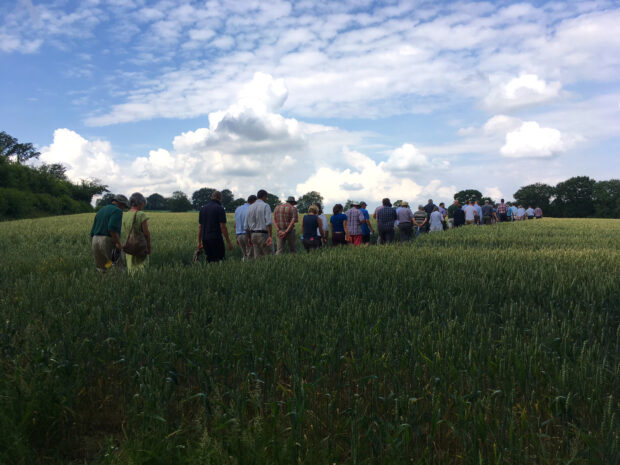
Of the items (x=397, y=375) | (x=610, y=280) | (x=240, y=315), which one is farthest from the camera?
(x=610, y=280)

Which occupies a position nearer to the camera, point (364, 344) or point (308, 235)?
point (364, 344)

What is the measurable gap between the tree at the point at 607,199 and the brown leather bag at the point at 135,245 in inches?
3722

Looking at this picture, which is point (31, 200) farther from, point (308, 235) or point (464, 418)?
point (464, 418)

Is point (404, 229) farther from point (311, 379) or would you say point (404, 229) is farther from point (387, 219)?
point (311, 379)

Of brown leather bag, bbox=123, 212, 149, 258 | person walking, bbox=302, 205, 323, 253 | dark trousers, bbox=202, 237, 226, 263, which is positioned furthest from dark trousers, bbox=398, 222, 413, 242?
brown leather bag, bbox=123, 212, 149, 258

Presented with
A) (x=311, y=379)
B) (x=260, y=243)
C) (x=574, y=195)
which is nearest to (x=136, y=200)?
(x=260, y=243)

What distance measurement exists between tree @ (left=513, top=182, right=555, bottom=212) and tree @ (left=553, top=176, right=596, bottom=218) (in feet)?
6.75

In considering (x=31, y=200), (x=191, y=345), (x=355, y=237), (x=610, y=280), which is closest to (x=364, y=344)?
(x=191, y=345)

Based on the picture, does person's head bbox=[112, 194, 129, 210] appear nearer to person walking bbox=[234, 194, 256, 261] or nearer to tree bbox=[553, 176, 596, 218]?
person walking bbox=[234, 194, 256, 261]

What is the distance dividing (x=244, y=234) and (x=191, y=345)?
847cm

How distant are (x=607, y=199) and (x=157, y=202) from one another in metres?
113

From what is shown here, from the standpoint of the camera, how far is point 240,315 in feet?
15.9

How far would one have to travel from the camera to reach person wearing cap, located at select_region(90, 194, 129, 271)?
25.7ft

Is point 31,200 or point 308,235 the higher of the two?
point 31,200
